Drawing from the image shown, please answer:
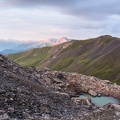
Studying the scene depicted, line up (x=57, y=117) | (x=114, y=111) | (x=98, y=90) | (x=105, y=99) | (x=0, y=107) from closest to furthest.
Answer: (x=0, y=107)
(x=57, y=117)
(x=114, y=111)
(x=105, y=99)
(x=98, y=90)

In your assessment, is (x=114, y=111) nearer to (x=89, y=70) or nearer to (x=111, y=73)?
(x=111, y=73)

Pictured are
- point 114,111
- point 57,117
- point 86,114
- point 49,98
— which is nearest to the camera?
point 57,117

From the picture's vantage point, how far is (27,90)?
4738 centimetres

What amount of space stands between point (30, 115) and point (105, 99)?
38.0 metres

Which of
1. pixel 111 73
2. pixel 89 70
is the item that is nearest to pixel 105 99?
pixel 111 73

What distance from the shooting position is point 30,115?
35.9m

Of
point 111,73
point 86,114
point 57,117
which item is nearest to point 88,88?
point 86,114

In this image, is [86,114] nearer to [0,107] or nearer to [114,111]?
[114,111]

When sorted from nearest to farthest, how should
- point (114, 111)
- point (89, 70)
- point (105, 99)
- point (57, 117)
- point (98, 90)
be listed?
point (57, 117)
point (114, 111)
point (105, 99)
point (98, 90)
point (89, 70)

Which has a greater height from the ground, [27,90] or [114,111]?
[27,90]

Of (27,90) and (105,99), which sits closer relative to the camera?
(27,90)

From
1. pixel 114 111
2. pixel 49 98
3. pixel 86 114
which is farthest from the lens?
pixel 49 98

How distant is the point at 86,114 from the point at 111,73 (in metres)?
128

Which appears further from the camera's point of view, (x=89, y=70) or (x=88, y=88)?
(x=89, y=70)
